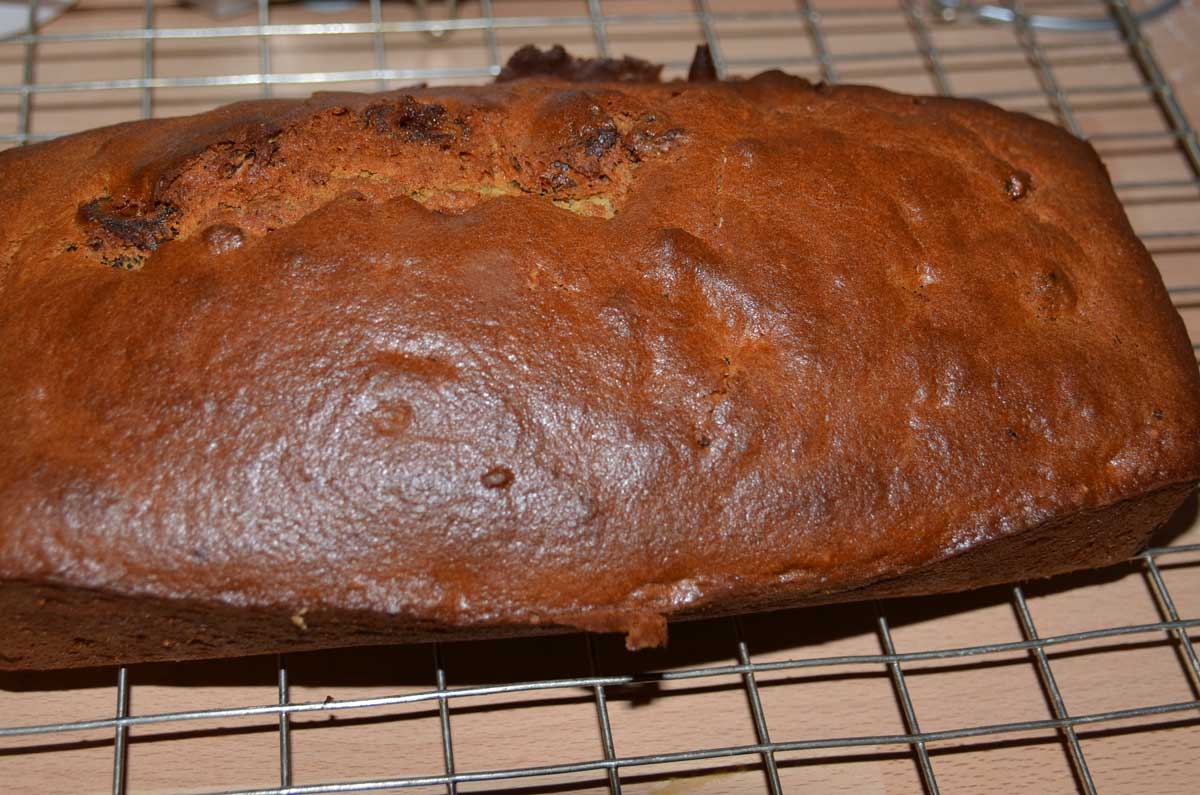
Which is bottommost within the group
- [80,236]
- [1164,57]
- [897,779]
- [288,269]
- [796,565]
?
[897,779]

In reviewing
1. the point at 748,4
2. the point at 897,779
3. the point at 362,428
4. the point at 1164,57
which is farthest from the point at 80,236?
the point at 1164,57

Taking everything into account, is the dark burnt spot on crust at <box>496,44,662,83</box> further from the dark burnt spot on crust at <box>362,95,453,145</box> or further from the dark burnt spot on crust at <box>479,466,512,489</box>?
the dark burnt spot on crust at <box>479,466,512,489</box>

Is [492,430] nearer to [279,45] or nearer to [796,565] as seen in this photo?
[796,565]

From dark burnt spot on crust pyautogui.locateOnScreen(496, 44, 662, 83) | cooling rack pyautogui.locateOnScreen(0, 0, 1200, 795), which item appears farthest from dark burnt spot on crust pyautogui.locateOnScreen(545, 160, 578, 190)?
cooling rack pyautogui.locateOnScreen(0, 0, 1200, 795)

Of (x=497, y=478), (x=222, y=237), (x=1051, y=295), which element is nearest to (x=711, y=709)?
(x=497, y=478)

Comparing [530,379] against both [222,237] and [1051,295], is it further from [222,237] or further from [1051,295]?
[1051,295]

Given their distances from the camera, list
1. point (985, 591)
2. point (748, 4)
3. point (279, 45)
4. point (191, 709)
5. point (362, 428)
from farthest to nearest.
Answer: point (748, 4) → point (279, 45) → point (985, 591) → point (191, 709) → point (362, 428)
